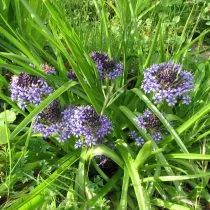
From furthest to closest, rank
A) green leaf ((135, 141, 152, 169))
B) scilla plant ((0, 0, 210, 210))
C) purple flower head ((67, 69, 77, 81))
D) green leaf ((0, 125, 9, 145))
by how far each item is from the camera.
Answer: purple flower head ((67, 69, 77, 81)) < green leaf ((0, 125, 9, 145)) < scilla plant ((0, 0, 210, 210)) < green leaf ((135, 141, 152, 169))

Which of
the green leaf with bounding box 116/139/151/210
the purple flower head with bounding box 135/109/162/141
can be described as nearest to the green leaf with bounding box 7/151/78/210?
the green leaf with bounding box 116/139/151/210

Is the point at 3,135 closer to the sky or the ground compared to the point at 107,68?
closer to the ground

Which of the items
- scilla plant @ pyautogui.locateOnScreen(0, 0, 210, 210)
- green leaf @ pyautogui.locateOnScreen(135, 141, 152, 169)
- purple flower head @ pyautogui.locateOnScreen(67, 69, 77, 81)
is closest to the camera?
green leaf @ pyautogui.locateOnScreen(135, 141, 152, 169)

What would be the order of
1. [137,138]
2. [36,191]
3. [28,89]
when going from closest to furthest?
[36,191]
[28,89]
[137,138]

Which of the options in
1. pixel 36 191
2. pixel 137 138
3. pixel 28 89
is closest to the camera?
pixel 36 191

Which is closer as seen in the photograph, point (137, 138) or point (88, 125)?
point (88, 125)

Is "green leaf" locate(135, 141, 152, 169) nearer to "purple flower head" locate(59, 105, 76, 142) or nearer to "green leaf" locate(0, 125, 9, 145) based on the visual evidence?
"purple flower head" locate(59, 105, 76, 142)

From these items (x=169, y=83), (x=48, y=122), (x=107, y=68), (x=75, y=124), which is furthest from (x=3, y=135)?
(x=169, y=83)

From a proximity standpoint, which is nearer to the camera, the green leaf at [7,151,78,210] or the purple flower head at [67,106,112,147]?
the green leaf at [7,151,78,210]

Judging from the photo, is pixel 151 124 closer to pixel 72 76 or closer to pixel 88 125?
pixel 88 125
